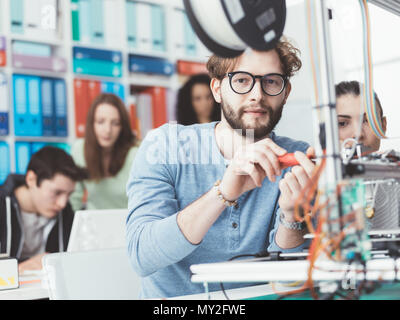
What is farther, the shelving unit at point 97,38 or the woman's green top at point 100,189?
the woman's green top at point 100,189

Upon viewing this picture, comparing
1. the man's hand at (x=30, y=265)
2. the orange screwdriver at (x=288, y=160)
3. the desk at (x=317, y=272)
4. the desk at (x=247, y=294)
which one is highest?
the orange screwdriver at (x=288, y=160)

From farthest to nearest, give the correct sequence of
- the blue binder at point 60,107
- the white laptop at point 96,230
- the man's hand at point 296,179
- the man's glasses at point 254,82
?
the blue binder at point 60,107
the white laptop at point 96,230
the man's glasses at point 254,82
the man's hand at point 296,179

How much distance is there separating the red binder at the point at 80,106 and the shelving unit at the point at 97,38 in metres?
0.02

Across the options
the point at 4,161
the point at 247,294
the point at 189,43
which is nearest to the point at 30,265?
the point at 4,161

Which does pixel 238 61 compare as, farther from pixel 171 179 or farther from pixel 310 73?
pixel 310 73

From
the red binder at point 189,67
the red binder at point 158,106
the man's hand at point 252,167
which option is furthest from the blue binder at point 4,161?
the man's hand at point 252,167

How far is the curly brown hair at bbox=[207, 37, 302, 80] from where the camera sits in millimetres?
1378

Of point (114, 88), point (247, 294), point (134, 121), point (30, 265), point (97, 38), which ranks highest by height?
point (97, 38)

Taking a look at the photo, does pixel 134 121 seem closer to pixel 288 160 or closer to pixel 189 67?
pixel 189 67

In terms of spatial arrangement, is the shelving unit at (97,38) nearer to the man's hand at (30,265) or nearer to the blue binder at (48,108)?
the blue binder at (48,108)

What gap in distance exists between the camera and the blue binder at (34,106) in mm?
3004

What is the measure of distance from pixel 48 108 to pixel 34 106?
0.27 feet

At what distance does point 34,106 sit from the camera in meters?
3.02

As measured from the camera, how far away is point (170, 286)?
1.25 meters
